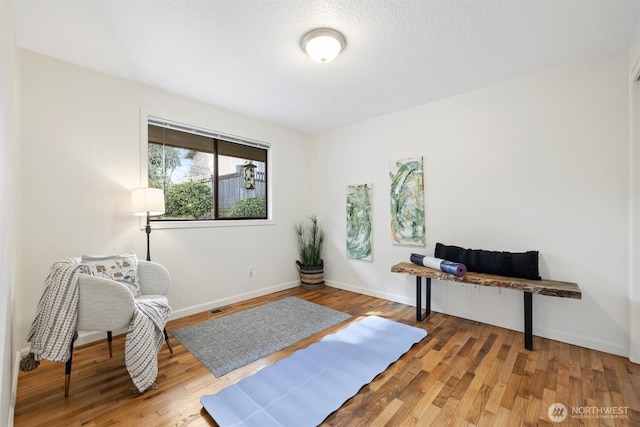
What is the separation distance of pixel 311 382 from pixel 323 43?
8.12 feet

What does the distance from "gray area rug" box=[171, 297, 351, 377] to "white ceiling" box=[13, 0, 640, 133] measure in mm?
2535

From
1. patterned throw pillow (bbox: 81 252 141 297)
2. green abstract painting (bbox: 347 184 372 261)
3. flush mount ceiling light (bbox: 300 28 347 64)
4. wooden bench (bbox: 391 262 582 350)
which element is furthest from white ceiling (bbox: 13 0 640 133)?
wooden bench (bbox: 391 262 582 350)

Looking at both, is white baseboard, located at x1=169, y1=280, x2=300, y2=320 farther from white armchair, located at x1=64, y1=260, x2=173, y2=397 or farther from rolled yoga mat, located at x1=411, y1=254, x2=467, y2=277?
rolled yoga mat, located at x1=411, y1=254, x2=467, y2=277

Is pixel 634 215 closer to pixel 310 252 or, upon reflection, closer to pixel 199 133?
pixel 310 252

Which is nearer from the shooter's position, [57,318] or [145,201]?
[57,318]

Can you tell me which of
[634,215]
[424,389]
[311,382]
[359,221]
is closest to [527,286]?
[634,215]

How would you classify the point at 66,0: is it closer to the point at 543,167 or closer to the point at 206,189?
the point at 206,189

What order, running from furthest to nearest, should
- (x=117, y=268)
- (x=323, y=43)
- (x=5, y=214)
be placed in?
(x=117, y=268) < (x=323, y=43) < (x=5, y=214)

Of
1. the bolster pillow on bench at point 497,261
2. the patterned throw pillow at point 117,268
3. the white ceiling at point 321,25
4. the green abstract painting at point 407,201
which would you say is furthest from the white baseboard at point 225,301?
the white ceiling at point 321,25

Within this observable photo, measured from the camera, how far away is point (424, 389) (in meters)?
1.85

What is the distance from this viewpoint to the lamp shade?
8.30ft

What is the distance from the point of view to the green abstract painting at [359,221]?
397cm

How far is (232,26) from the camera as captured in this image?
202cm

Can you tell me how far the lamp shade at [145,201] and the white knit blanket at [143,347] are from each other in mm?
901
